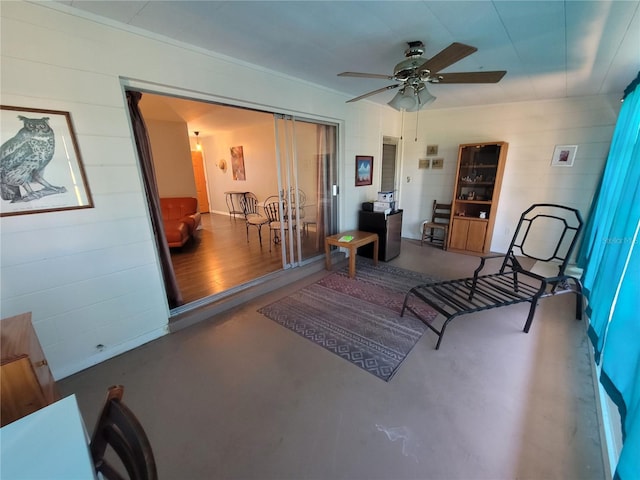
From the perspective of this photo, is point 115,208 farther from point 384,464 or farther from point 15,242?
point 384,464

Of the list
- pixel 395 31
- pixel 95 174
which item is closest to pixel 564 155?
pixel 395 31

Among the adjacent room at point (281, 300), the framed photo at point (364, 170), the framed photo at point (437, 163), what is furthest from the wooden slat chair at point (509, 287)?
the framed photo at point (364, 170)

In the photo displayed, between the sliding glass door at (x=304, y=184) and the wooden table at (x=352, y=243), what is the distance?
Answer: 295 millimetres

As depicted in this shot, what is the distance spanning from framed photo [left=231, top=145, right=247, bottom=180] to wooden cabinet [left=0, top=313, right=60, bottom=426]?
6210mm

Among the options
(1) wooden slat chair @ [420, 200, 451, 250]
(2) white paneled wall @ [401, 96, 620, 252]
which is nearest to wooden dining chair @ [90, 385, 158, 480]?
(1) wooden slat chair @ [420, 200, 451, 250]

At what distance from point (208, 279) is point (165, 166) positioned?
3855 millimetres

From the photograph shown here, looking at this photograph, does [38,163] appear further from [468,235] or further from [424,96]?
[468,235]

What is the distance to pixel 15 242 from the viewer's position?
1634 mm

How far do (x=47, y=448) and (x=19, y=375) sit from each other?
671 mm

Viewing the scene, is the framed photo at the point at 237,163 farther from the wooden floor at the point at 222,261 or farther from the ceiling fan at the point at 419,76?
the ceiling fan at the point at 419,76

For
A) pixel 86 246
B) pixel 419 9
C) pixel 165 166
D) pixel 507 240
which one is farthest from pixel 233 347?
pixel 165 166

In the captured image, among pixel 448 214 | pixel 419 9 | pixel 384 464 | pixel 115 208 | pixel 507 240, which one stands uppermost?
pixel 419 9

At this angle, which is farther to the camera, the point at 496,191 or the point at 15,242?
the point at 496,191

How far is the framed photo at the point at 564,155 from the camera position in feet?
12.2
